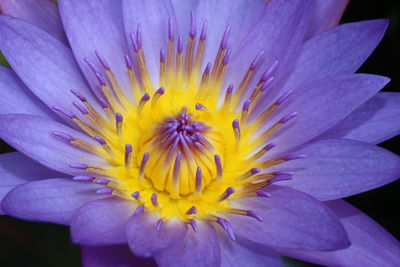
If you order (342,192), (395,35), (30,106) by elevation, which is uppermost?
(395,35)

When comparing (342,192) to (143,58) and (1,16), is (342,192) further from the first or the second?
(1,16)

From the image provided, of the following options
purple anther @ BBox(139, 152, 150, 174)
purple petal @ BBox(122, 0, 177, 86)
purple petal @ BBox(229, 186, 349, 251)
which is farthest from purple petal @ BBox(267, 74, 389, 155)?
purple petal @ BBox(122, 0, 177, 86)

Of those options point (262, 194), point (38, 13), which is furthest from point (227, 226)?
point (38, 13)

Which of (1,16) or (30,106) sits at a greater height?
(1,16)

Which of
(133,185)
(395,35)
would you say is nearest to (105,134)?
(133,185)

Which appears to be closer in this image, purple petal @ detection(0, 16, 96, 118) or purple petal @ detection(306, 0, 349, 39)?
purple petal @ detection(0, 16, 96, 118)

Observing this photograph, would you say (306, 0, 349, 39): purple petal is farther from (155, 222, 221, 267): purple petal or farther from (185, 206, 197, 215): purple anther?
(155, 222, 221, 267): purple petal

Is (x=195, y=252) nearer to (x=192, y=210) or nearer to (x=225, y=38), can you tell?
(x=192, y=210)
